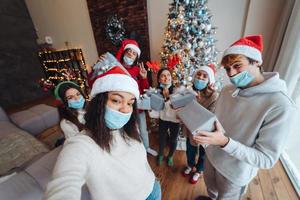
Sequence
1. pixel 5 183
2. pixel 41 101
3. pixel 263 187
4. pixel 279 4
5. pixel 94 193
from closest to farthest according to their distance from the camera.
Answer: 1. pixel 94 193
2. pixel 5 183
3. pixel 263 187
4. pixel 279 4
5. pixel 41 101

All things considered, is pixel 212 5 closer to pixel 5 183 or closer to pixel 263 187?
pixel 263 187

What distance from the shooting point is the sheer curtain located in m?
1.49

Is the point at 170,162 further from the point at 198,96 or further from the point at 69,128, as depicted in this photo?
the point at 69,128

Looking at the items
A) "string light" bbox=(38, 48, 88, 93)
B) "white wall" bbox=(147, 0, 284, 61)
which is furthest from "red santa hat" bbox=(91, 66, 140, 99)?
A: "string light" bbox=(38, 48, 88, 93)

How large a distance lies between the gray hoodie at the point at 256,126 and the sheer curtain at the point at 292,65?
1.25 meters

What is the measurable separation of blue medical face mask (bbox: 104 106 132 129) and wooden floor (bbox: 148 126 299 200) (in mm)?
1138

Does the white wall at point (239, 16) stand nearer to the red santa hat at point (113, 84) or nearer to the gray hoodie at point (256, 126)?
the gray hoodie at point (256, 126)

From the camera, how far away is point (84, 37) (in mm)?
3580

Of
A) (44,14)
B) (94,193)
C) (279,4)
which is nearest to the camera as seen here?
(94,193)

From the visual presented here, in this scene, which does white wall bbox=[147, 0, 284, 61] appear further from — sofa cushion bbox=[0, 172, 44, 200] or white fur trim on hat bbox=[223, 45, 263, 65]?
sofa cushion bbox=[0, 172, 44, 200]

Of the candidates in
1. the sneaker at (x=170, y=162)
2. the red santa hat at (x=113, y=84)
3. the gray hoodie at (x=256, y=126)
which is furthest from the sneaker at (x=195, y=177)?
the red santa hat at (x=113, y=84)

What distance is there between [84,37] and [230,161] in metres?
4.12

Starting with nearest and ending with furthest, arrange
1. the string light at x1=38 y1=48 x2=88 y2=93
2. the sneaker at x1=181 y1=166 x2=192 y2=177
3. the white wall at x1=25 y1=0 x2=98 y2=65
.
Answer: the sneaker at x1=181 y1=166 x2=192 y2=177
the white wall at x1=25 y1=0 x2=98 y2=65
the string light at x1=38 y1=48 x2=88 y2=93

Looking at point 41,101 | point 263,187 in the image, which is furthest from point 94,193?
point 41,101
